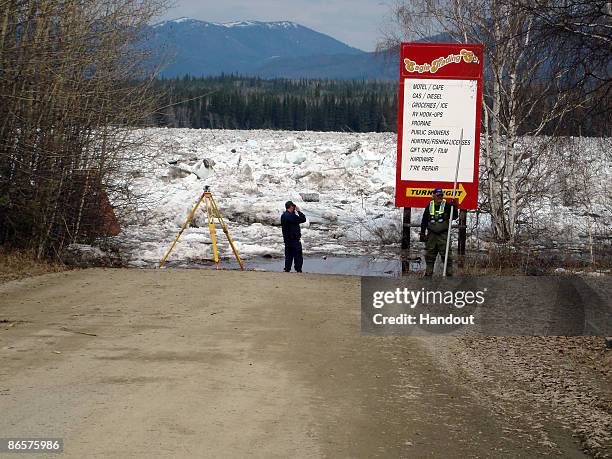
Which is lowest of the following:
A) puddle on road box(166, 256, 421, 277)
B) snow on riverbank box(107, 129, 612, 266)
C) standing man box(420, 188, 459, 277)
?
puddle on road box(166, 256, 421, 277)

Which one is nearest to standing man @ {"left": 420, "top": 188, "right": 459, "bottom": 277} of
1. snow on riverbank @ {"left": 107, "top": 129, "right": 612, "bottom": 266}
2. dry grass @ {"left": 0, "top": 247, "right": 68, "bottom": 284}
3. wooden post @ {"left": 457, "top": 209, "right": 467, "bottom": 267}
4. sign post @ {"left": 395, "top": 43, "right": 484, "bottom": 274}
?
sign post @ {"left": 395, "top": 43, "right": 484, "bottom": 274}

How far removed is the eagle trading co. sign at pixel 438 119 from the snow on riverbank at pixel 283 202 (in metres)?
3.60

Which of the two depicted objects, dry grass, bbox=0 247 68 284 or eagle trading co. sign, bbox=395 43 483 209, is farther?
eagle trading co. sign, bbox=395 43 483 209

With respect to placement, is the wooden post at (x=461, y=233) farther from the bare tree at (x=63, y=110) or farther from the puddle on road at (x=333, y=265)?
the bare tree at (x=63, y=110)

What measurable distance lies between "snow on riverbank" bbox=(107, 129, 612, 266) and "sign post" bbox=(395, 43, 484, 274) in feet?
11.8

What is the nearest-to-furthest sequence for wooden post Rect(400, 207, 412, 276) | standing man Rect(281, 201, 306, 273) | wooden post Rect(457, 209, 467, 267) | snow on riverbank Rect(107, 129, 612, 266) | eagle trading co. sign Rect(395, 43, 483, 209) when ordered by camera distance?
1. eagle trading co. sign Rect(395, 43, 483, 209)
2. wooden post Rect(457, 209, 467, 267)
3. wooden post Rect(400, 207, 412, 276)
4. standing man Rect(281, 201, 306, 273)
5. snow on riverbank Rect(107, 129, 612, 266)

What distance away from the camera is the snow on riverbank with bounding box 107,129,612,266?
26141mm

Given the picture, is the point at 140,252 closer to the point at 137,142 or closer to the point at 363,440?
the point at 137,142

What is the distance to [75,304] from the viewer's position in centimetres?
1339

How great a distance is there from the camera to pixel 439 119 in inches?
723

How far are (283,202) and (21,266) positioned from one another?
1946 cm

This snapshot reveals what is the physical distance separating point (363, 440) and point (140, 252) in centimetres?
1797

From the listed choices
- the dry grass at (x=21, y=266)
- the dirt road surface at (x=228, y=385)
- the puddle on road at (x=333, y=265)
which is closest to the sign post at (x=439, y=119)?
the puddle on road at (x=333, y=265)

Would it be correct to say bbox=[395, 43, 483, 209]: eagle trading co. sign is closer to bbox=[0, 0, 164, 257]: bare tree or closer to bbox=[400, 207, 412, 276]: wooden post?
bbox=[400, 207, 412, 276]: wooden post
